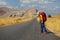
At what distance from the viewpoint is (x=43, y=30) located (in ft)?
66.3

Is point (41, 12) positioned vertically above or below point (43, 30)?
above

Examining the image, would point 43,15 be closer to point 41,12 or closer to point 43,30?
point 41,12

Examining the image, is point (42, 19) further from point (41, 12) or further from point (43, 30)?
point (43, 30)

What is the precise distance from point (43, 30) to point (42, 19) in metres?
2.69

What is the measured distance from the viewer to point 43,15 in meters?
17.8

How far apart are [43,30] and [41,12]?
2846 millimetres

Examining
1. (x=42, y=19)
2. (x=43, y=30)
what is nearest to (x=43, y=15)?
(x=42, y=19)

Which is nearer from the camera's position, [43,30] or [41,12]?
[41,12]

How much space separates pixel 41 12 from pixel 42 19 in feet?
2.08

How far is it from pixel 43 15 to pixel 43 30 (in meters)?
2.83

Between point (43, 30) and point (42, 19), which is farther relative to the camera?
point (43, 30)

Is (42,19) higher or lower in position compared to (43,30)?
higher

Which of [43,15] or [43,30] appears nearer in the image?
[43,15]

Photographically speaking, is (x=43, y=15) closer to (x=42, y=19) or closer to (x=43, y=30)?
(x=42, y=19)
